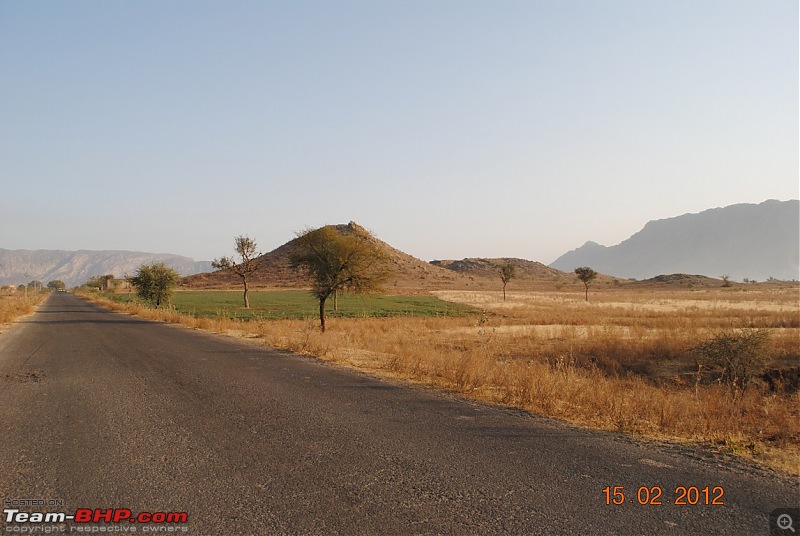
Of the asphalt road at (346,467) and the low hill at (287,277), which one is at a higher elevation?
the low hill at (287,277)

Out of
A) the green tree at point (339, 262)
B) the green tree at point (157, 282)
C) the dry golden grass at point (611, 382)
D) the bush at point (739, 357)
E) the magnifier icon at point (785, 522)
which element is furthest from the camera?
the green tree at point (157, 282)

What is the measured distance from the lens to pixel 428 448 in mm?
6137

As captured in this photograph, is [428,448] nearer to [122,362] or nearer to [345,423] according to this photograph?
[345,423]

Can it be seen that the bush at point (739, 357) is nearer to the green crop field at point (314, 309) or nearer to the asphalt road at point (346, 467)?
the asphalt road at point (346, 467)

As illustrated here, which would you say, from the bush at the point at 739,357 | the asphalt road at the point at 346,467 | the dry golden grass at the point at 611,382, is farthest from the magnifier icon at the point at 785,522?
the bush at the point at 739,357

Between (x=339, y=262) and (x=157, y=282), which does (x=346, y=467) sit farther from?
(x=157, y=282)

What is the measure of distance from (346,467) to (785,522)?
433 cm

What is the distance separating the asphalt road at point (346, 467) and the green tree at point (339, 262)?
52.2 feet

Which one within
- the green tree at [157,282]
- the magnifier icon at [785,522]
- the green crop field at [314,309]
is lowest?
the green crop field at [314,309]

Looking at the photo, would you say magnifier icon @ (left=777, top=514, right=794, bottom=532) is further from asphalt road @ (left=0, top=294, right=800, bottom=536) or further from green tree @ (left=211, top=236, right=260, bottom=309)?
green tree @ (left=211, top=236, right=260, bottom=309)

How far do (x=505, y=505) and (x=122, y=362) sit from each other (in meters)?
13.3

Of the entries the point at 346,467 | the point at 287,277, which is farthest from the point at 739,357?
the point at 287,277

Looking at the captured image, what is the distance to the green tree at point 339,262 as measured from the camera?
25531 mm

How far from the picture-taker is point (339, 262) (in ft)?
83.6
